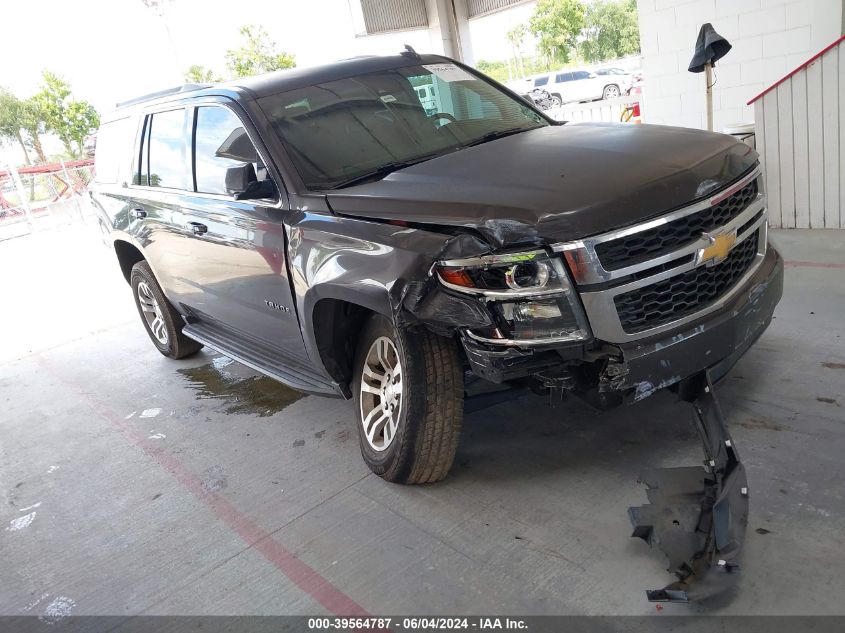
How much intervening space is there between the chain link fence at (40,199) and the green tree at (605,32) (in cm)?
1389

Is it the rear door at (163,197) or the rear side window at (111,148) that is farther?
the rear side window at (111,148)

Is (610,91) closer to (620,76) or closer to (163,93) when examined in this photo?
(620,76)

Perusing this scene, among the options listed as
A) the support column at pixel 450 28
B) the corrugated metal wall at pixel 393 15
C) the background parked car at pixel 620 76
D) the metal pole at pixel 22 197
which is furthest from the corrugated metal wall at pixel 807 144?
the metal pole at pixel 22 197

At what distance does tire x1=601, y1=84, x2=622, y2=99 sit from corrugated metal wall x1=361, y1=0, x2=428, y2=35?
1010 cm

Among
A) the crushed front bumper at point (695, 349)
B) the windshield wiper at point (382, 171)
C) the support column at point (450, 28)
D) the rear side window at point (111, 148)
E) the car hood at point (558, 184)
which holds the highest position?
the support column at point (450, 28)

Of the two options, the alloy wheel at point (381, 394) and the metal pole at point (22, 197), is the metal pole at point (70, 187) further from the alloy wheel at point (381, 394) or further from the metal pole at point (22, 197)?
the alloy wheel at point (381, 394)

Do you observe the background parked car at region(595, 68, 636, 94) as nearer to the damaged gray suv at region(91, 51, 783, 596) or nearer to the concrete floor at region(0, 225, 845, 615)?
the concrete floor at region(0, 225, 845, 615)

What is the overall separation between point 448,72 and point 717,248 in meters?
2.10

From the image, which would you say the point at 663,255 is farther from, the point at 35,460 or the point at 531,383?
the point at 35,460

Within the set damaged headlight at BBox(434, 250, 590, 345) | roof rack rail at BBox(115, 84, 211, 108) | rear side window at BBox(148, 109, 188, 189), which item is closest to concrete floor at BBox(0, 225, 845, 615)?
damaged headlight at BBox(434, 250, 590, 345)

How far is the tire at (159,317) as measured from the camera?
17.3ft

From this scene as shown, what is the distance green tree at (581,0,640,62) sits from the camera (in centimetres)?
1468

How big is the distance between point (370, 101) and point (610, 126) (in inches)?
48.1

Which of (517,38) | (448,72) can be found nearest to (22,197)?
(517,38)
